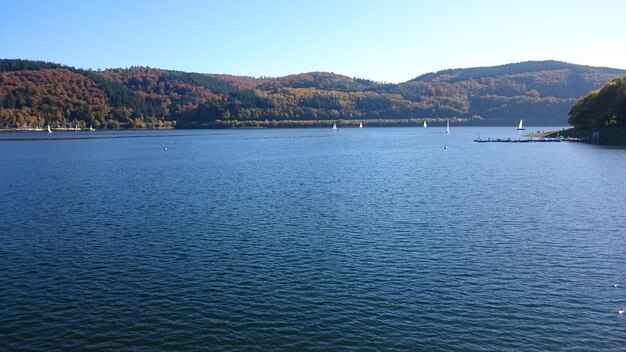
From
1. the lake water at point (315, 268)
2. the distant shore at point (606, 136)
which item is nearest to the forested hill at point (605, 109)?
the distant shore at point (606, 136)

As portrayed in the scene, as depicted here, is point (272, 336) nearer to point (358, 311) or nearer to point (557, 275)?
point (358, 311)

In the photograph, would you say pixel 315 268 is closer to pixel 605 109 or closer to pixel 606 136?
pixel 606 136

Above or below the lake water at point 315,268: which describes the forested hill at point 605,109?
above

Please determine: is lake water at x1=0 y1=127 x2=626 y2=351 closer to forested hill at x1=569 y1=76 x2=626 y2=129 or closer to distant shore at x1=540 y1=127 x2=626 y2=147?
distant shore at x1=540 y1=127 x2=626 y2=147

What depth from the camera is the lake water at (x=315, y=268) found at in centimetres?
2050

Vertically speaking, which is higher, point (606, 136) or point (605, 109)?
point (605, 109)

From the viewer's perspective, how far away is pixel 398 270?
1091 inches

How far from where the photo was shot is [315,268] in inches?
1111

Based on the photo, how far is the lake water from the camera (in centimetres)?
2050

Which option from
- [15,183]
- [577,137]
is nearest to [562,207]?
[15,183]

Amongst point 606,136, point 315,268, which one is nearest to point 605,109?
point 606,136

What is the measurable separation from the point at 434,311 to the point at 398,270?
5409 millimetres

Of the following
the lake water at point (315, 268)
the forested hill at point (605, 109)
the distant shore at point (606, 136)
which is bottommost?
the lake water at point (315, 268)

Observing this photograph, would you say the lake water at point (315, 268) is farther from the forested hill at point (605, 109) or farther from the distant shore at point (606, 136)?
the forested hill at point (605, 109)
